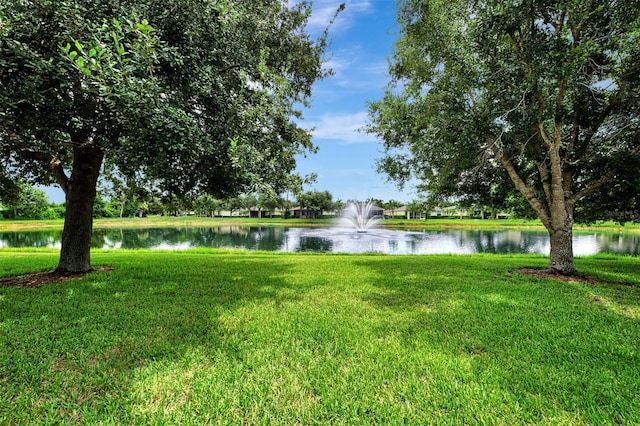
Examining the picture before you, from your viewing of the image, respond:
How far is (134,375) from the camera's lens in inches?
123

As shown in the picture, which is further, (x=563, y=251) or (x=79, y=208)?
(x=563, y=251)

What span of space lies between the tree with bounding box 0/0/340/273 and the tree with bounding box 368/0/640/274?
4431 mm

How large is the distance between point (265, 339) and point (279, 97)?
4.31 metres

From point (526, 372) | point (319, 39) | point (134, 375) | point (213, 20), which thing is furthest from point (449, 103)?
point (134, 375)

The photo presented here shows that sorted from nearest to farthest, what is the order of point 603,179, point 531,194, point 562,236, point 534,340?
point 534,340
point 603,179
point 562,236
point 531,194

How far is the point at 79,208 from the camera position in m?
7.85

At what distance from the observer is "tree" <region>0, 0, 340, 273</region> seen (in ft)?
13.4

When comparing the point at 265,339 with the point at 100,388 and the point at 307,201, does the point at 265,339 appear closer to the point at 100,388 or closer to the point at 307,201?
the point at 100,388

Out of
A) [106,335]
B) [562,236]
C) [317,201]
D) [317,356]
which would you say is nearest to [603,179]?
[562,236]

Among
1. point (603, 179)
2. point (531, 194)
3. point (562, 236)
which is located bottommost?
point (562, 236)

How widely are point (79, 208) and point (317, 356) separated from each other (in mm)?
7891

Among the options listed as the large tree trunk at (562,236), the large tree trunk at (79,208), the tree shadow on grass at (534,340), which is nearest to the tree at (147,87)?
the large tree trunk at (79,208)

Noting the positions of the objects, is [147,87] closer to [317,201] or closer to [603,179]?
[603,179]

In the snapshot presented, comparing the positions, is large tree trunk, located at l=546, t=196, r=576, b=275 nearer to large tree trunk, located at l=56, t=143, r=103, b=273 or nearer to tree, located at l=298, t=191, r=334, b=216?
large tree trunk, located at l=56, t=143, r=103, b=273
